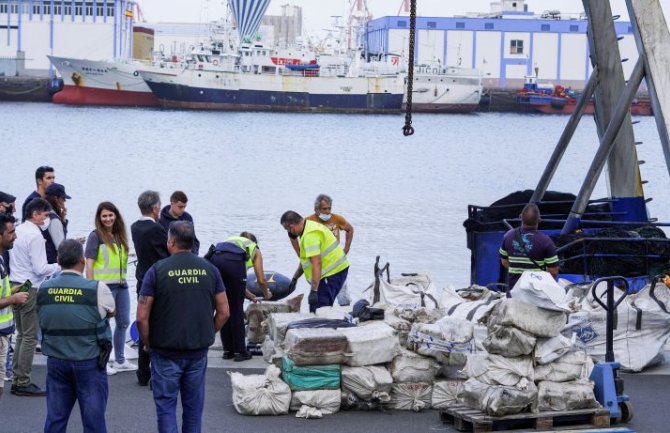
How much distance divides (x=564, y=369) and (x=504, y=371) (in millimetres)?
484

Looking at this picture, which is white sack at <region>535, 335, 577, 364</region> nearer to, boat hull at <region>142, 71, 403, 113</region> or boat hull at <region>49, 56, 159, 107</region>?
boat hull at <region>142, 71, 403, 113</region>

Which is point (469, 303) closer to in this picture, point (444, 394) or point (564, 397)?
point (444, 394)

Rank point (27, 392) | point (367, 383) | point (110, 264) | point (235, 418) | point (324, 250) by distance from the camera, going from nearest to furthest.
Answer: point (235, 418) < point (367, 383) < point (27, 392) < point (110, 264) < point (324, 250)

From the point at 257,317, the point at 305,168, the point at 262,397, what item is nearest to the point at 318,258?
the point at 257,317

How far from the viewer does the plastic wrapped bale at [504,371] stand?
8.41 metres

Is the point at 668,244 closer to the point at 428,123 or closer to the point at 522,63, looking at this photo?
the point at 428,123

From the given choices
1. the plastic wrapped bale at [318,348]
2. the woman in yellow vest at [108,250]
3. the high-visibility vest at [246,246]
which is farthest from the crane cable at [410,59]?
the plastic wrapped bale at [318,348]

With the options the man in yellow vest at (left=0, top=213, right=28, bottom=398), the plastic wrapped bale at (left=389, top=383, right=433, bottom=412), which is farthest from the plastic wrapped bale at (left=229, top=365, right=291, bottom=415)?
the man in yellow vest at (left=0, top=213, right=28, bottom=398)

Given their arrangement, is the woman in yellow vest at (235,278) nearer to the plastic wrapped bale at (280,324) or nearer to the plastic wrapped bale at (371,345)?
the plastic wrapped bale at (280,324)

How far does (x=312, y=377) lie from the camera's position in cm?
893

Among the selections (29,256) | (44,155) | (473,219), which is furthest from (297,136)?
(29,256)

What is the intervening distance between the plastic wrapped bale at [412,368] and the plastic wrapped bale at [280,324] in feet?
3.35

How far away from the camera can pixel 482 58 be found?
134 metres

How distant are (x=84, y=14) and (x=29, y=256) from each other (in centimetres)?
11713
